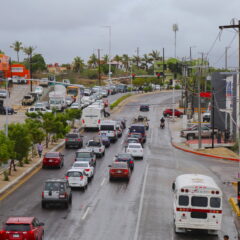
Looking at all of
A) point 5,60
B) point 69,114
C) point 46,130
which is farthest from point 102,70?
point 46,130

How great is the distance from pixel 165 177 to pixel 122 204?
11.2 meters

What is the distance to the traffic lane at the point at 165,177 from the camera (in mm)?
28172

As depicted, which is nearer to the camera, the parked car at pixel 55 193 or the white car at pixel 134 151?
the parked car at pixel 55 193

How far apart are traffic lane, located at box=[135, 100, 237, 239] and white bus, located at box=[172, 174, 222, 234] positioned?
102 cm

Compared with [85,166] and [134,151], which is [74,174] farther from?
[134,151]

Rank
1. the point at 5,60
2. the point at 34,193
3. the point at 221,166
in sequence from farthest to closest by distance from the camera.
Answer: the point at 5,60
the point at 221,166
the point at 34,193

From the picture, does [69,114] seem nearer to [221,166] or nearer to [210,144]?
[210,144]

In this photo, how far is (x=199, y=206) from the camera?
83.6 feet

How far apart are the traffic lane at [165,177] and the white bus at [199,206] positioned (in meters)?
1.02

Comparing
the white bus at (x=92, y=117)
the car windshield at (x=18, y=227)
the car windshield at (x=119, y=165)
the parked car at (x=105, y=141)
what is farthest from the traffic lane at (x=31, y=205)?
the white bus at (x=92, y=117)

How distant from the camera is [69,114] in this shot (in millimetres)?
73875

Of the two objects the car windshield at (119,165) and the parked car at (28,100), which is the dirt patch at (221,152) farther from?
the parked car at (28,100)

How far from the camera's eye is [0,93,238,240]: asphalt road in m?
27.0

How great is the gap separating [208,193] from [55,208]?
10.1 metres
